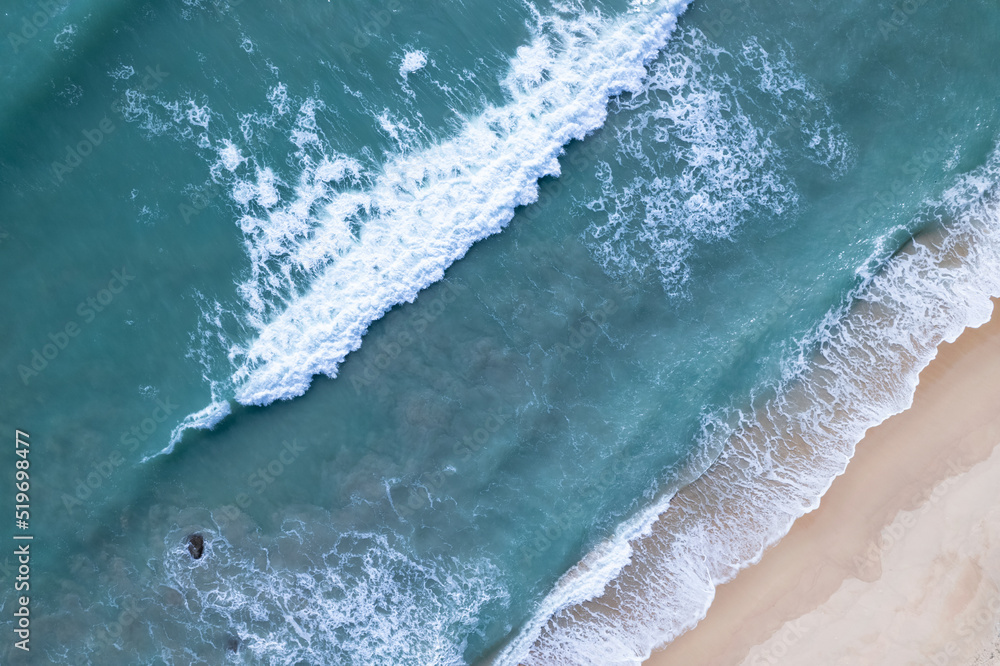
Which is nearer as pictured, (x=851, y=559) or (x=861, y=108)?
(x=851, y=559)

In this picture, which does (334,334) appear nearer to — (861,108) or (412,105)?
(412,105)

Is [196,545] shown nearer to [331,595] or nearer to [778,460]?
[331,595]

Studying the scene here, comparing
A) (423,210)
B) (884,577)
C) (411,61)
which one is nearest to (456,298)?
(423,210)

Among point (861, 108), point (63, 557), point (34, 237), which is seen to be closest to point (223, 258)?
point (34, 237)

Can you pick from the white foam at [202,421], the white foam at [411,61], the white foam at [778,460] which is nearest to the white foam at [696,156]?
the white foam at [778,460]

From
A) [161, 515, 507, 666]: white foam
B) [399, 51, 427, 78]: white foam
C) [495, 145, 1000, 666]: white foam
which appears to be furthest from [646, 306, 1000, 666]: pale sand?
[399, 51, 427, 78]: white foam

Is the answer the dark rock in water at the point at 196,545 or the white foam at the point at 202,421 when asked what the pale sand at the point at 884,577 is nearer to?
the dark rock in water at the point at 196,545
